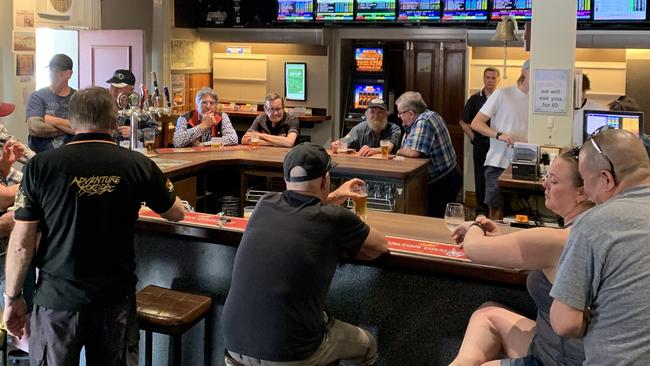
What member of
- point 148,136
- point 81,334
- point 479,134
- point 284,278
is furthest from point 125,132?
point 479,134

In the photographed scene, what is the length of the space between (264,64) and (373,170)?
521 cm

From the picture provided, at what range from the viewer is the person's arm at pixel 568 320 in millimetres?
2018

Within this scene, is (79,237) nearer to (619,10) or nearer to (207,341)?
(207,341)

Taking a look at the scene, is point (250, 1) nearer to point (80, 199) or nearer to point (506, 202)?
point (506, 202)

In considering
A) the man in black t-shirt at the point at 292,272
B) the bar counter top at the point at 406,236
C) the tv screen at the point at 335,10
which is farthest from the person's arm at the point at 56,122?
the tv screen at the point at 335,10

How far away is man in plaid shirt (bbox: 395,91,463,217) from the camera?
5.86m

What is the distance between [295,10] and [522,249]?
733cm

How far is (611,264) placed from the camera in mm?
1947

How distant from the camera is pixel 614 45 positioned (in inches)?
306

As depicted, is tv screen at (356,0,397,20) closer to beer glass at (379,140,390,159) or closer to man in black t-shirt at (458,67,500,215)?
man in black t-shirt at (458,67,500,215)

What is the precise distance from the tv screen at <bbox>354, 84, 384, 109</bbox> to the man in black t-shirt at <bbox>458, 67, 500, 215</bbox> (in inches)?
57.7

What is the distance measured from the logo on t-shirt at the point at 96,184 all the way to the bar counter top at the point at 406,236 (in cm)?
65

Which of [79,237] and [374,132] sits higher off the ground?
[374,132]

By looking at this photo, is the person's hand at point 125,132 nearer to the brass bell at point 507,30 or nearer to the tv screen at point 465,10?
the brass bell at point 507,30
